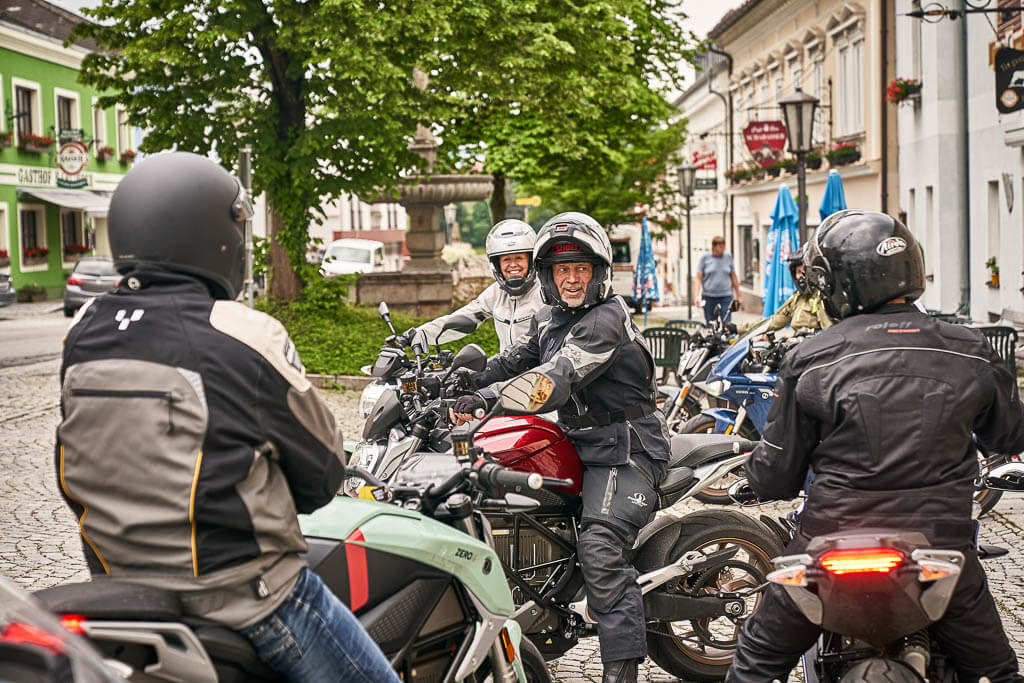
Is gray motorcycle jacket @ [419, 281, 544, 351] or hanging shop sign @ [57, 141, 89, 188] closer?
gray motorcycle jacket @ [419, 281, 544, 351]

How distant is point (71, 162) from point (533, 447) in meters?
36.9

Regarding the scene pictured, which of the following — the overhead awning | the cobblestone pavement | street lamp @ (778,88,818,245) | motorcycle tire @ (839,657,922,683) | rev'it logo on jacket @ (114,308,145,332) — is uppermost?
the overhead awning

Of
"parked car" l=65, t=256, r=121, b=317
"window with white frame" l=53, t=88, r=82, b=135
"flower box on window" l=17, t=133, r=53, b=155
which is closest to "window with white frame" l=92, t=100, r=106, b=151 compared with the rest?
"window with white frame" l=53, t=88, r=82, b=135

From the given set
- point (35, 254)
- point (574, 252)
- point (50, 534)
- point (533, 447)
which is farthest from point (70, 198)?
point (533, 447)

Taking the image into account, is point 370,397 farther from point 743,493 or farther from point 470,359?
point 743,493

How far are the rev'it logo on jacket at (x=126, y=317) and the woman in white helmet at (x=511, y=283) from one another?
4.50 metres

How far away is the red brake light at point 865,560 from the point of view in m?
3.07

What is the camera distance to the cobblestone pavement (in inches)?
229

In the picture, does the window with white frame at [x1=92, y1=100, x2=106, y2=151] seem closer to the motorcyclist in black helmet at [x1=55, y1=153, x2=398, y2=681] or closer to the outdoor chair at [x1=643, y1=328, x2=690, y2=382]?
the outdoor chair at [x1=643, y1=328, x2=690, y2=382]

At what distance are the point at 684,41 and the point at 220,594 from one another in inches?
1040

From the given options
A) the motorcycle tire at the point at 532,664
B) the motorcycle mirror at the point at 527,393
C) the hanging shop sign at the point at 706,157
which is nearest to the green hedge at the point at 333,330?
the motorcycle mirror at the point at 527,393

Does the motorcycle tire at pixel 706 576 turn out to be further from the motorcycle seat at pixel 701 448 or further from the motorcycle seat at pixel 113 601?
the motorcycle seat at pixel 113 601

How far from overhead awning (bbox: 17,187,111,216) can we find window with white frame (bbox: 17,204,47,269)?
531 mm

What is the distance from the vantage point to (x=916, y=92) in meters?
24.1
